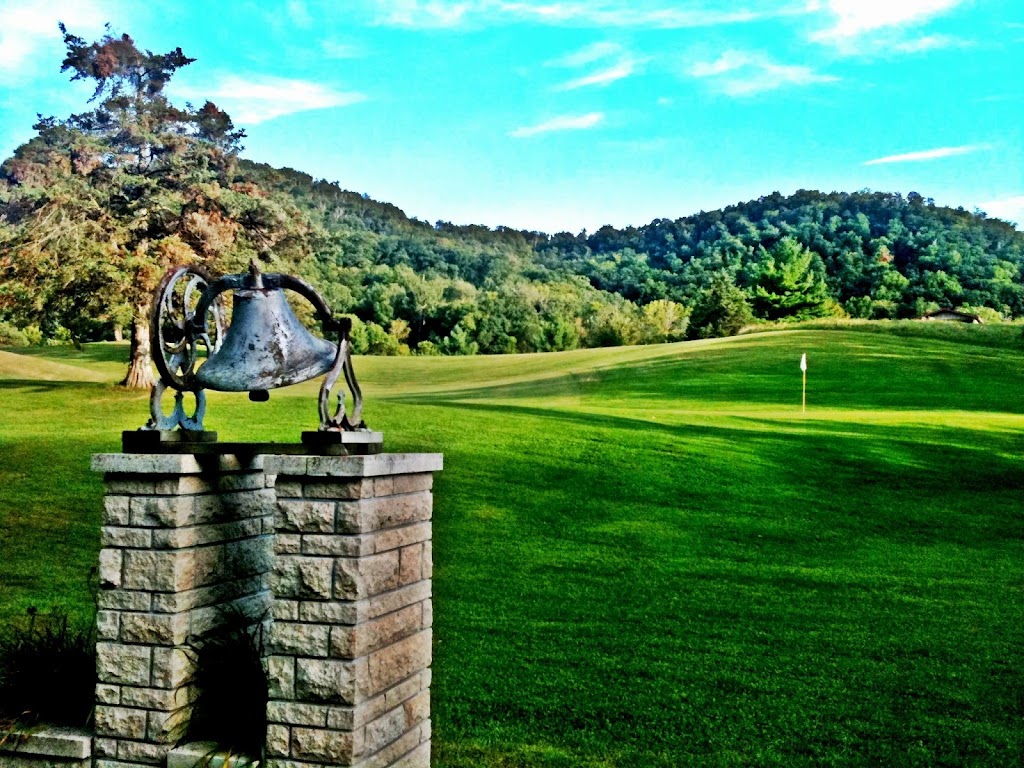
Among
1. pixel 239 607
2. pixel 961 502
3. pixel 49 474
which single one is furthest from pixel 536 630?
pixel 49 474

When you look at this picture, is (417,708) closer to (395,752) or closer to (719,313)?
(395,752)

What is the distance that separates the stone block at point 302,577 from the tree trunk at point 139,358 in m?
15.6

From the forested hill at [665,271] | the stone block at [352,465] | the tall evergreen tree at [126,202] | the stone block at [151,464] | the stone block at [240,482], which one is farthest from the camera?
the forested hill at [665,271]

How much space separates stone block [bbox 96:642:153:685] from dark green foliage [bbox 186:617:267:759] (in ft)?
0.55

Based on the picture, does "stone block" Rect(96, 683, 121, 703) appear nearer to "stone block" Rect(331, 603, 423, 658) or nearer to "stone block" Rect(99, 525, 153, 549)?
"stone block" Rect(99, 525, 153, 549)

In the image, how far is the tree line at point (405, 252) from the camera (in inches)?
716

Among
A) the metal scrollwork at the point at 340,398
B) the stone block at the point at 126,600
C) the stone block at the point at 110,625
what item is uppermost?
the metal scrollwork at the point at 340,398

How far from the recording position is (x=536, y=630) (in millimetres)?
6699

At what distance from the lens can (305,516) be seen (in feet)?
10.2

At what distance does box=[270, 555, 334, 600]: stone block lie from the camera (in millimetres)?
3080

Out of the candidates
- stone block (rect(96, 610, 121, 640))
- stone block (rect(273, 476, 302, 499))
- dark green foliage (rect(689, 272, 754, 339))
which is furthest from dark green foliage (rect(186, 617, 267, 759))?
dark green foliage (rect(689, 272, 754, 339))

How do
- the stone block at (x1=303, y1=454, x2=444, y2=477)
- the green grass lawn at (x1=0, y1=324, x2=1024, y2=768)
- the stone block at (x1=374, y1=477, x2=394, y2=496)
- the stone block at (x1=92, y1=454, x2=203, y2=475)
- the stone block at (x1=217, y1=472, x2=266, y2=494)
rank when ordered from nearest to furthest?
the stone block at (x1=303, y1=454, x2=444, y2=477) → the stone block at (x1=374, y1=477, x2=394, y2=496) → the stone block at (x1=92, y1=454, x2=203, y2=475) → the stone block at (x1=217, y1=472, x2=266, y2=494) → the green grass lawn at (x1=0, y1=324, x2=1024, y2=768)

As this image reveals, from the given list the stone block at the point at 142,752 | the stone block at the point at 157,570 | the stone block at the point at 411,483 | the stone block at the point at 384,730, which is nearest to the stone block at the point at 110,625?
the stone block at the point at 157,570

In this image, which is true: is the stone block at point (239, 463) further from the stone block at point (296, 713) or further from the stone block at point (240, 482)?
the stone block at point (296, 713)
